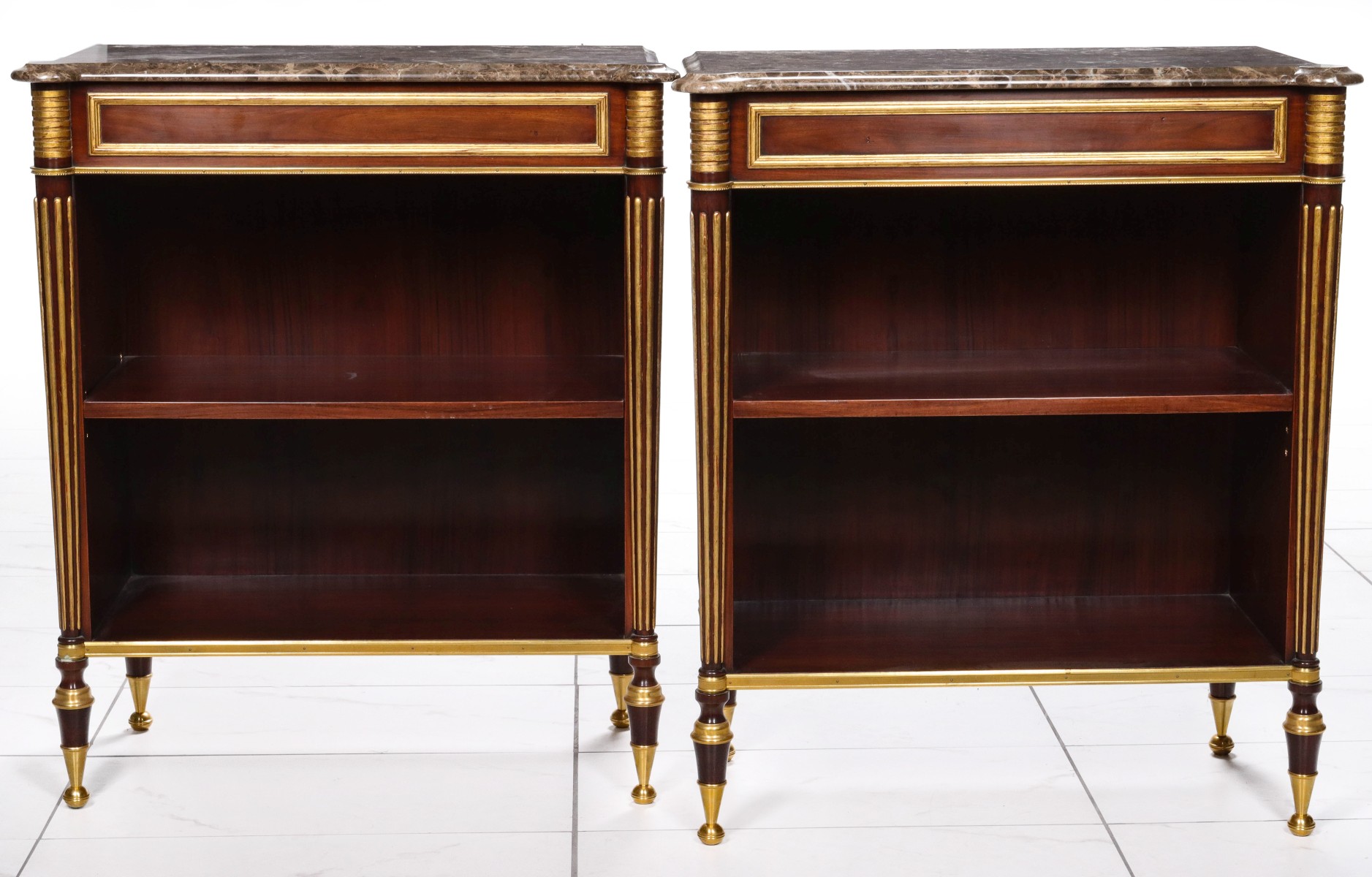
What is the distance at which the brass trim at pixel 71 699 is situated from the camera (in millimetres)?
2904

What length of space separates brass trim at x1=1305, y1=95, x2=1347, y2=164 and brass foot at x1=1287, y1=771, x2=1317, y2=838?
967 mm

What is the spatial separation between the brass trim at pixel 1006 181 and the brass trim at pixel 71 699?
1292 millimetres

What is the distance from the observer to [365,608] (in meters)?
3.12

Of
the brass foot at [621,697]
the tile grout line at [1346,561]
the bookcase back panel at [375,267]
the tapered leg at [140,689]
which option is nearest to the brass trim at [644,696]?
the brass foot at [621,697]

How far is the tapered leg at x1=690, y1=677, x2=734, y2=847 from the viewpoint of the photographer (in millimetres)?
2816

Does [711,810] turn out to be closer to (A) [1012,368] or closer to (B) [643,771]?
(B) [643,771]

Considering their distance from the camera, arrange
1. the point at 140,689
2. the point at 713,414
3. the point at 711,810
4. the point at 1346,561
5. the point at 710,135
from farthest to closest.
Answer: the point at 1346,561, the point at 140,689, the point at 711,810, the point at 713,414, the point at 710,135

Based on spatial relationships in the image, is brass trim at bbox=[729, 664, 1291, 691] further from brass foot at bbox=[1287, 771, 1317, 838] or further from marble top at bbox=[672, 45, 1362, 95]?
marble top at bbox=[672, 45, 1362, 95]

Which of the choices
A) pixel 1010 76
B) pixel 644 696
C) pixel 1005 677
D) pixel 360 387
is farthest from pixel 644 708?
pixel 1010 76

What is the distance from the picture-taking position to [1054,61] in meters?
2.74

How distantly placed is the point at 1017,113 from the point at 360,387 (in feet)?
3.74

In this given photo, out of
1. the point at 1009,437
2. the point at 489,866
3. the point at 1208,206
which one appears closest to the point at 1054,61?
the point at 1208,206

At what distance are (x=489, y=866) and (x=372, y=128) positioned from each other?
3.70 ft

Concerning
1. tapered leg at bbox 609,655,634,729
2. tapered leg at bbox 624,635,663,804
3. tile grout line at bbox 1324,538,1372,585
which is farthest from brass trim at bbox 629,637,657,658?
tile grout line at bbox 1324,538,1372,585
